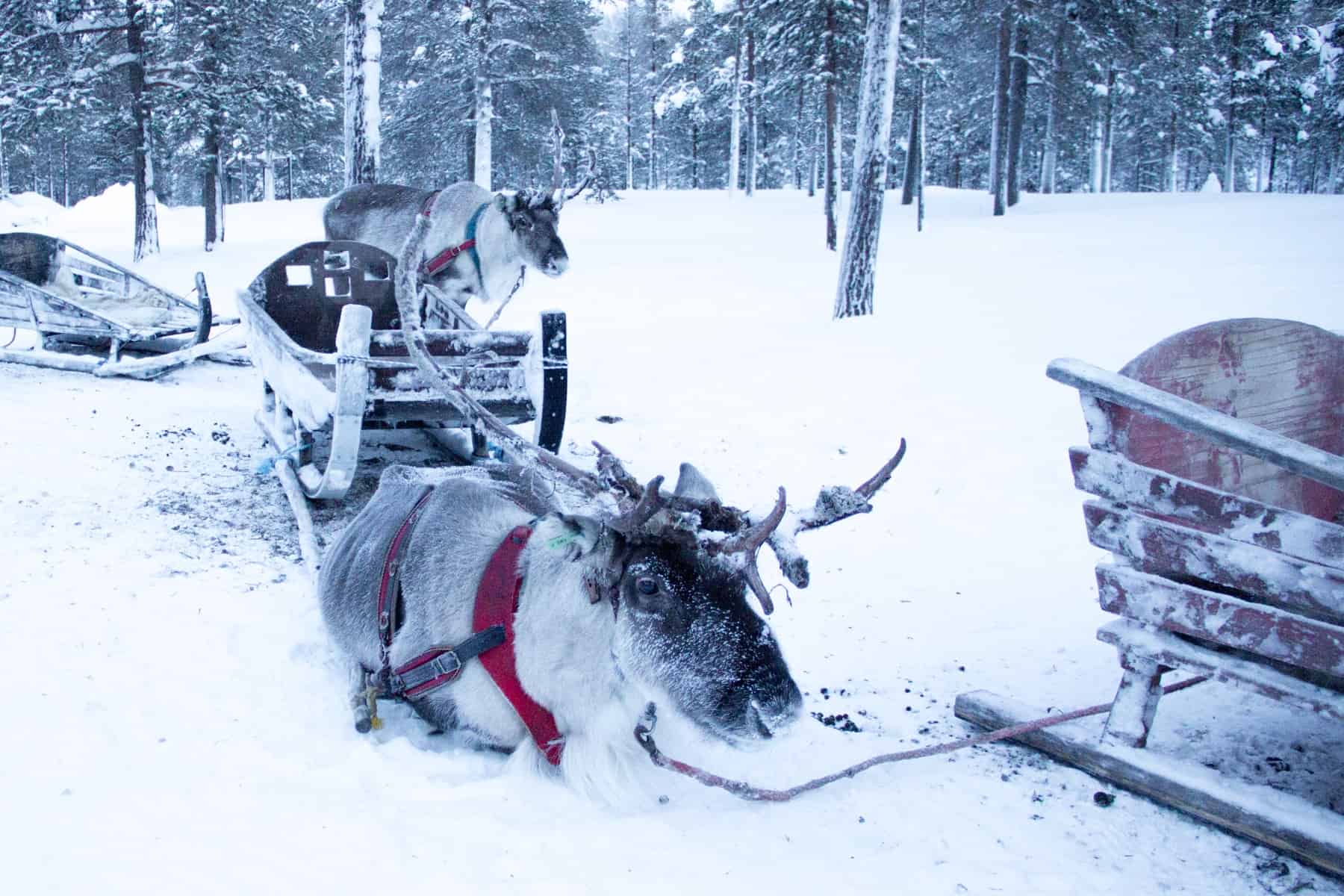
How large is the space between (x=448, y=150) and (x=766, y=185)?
99.1 feet

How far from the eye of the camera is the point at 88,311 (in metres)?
8.50

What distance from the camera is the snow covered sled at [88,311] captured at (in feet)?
27.5

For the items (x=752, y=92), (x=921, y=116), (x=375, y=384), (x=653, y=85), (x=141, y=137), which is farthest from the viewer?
(x=653, y=85)

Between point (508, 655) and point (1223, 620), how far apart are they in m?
2.16

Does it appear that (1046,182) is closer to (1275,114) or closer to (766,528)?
(1275,114)

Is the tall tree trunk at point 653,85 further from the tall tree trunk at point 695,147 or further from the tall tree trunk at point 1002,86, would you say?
the tall tree trunk at point 1002,86

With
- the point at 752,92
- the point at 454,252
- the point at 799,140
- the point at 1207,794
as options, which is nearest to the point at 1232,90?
the point at 752,92

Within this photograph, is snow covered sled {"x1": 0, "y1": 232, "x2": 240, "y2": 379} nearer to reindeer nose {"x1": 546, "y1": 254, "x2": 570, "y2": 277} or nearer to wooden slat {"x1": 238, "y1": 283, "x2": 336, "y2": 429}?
wooden slat {"x1": 238, "y1": 283, "x2": 336, "y2": 429}

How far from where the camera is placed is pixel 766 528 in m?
2.43

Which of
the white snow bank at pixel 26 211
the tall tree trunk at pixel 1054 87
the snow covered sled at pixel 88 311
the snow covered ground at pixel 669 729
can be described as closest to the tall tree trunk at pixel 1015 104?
the tall tree trunk at pixel 1054 87

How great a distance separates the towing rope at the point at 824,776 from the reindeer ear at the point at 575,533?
1.95ft

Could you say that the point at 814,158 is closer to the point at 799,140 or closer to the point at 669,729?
the point at 799,140

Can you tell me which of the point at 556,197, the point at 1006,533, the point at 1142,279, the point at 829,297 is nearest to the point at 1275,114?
the point at 1142,279

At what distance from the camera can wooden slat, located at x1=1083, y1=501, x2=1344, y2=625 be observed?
2.44m
